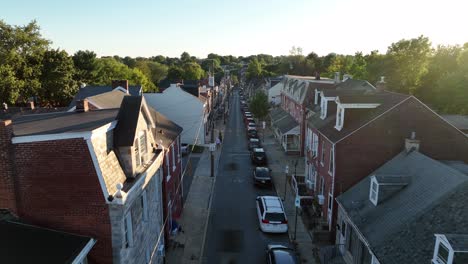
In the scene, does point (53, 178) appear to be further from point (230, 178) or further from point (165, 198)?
point (230, 178)

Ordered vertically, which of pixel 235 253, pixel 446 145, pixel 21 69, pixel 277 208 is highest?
pixel 21 69

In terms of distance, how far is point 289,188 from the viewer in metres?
31.0

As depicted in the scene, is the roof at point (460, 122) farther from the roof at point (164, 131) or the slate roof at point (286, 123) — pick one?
the roof at point (164, 131)

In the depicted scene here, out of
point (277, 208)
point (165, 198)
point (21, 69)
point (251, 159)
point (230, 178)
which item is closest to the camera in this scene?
point (165, 198)

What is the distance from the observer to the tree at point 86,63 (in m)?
62.2

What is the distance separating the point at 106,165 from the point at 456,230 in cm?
1292

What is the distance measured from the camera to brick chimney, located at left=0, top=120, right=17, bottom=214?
11070 mm

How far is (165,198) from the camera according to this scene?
19.9 meters

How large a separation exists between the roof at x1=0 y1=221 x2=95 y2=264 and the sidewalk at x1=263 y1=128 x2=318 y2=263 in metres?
13.3

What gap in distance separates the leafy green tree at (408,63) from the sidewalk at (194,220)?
127ft

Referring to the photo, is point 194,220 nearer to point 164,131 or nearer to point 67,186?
point 164,131

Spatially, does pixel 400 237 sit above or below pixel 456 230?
below

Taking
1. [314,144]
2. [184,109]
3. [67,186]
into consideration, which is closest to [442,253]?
[67,186]

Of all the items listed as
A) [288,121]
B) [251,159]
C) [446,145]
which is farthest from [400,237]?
[288,121]
